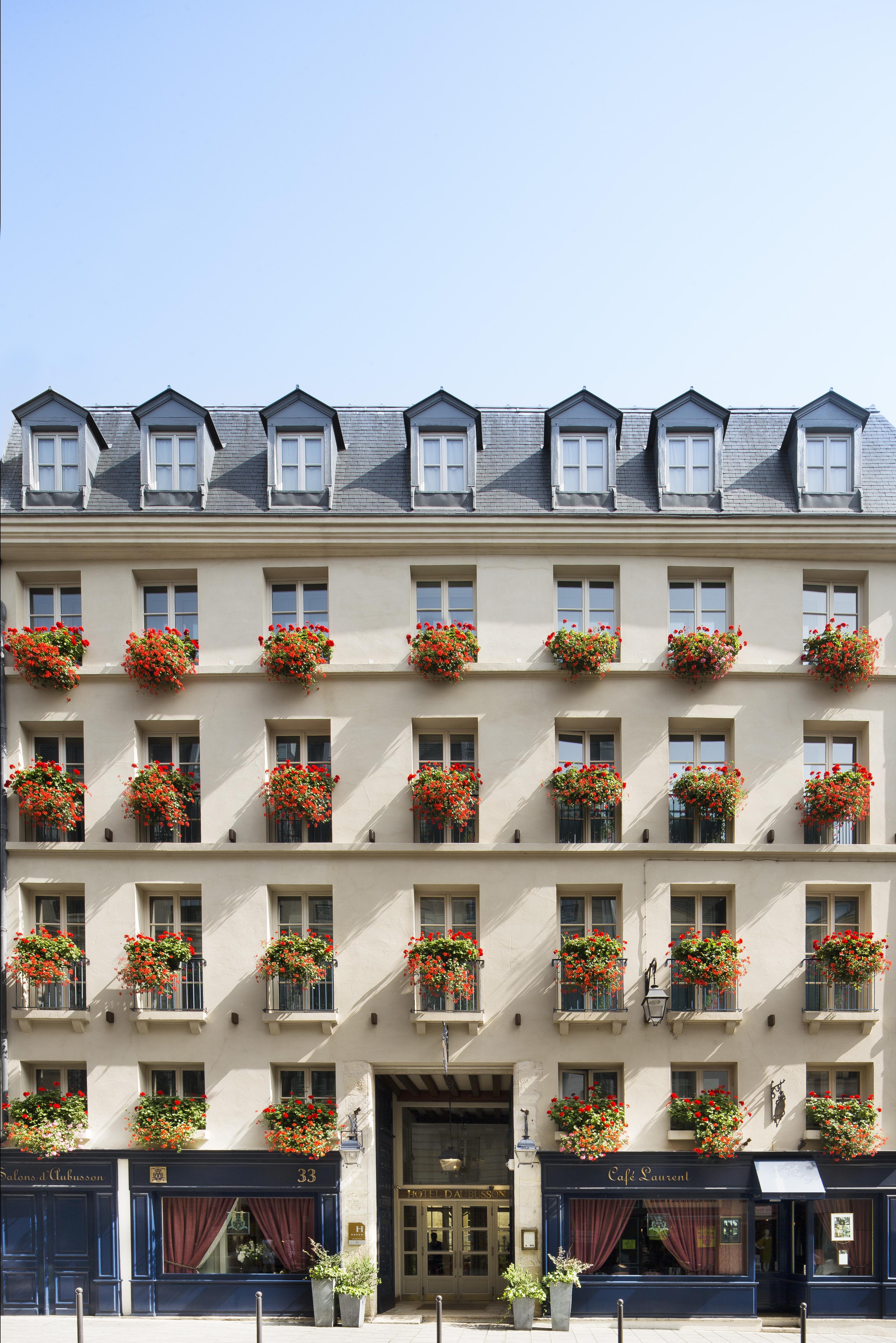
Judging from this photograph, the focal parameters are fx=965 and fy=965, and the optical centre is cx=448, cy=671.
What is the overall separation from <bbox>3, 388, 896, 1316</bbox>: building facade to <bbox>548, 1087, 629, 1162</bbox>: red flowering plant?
0.32 meters

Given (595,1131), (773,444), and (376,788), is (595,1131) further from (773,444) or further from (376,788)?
(773,444)

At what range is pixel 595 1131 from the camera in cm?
1709

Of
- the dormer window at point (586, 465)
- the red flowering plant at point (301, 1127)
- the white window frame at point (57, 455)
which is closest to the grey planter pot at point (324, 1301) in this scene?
the red flowering plant at point (301, 1127)

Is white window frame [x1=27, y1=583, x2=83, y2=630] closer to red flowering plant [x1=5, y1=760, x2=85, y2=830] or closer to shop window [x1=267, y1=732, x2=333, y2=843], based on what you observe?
red flowering plant [x1=5, y1=760, x2=85, y2=830]

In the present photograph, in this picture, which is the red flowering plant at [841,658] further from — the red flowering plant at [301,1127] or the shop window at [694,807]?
the red flowering plant at [301,1127]

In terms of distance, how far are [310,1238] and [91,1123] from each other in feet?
14.8

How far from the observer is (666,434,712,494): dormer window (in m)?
19.6

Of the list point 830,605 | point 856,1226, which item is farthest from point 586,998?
point 830,605

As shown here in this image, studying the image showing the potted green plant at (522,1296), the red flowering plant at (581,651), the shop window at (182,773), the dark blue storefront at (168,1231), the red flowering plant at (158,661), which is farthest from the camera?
the shop window at (182,773)

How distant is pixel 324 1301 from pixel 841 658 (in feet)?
48.8

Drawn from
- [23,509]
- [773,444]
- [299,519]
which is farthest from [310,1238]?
[773,444]

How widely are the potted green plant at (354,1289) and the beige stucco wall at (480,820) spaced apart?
600 millimetres

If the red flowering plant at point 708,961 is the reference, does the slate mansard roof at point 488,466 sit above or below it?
above

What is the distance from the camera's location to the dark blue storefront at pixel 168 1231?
17.3 m
